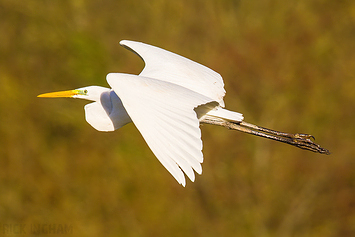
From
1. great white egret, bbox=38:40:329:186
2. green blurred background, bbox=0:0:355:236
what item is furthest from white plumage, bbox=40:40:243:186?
green blurred background, bbox=0:0:355:236

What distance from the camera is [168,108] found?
3322 millimetres

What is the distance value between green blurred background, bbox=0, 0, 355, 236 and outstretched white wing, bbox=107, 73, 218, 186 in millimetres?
5313

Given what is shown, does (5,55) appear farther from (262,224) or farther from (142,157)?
(262,224)

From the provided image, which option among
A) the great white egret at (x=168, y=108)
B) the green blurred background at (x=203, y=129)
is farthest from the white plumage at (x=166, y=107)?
the green blurred background at (x=203, y=129)

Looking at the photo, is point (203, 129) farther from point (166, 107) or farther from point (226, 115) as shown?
point (166, 107)

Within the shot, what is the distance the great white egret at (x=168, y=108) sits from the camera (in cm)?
305

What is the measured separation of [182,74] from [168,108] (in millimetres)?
1085

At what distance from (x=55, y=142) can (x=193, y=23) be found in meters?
3.43

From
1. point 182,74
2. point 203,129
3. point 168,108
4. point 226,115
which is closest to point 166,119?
point 168,108

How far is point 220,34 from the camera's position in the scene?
10.1m

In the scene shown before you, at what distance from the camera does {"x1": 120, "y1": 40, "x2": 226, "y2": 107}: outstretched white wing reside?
4230mm

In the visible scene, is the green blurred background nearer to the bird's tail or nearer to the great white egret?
the great white egret

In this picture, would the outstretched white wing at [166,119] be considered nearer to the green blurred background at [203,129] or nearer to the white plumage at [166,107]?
the white plumage at [166,107]

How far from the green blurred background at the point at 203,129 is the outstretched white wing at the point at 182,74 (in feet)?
13.7
